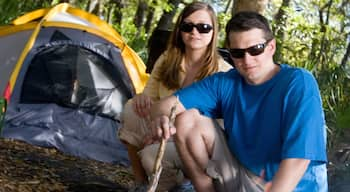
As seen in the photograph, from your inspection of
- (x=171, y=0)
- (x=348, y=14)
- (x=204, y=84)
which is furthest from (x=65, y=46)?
(x=348, y=14)

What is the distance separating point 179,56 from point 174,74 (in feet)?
0.32

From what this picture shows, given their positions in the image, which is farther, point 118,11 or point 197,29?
point 118,11

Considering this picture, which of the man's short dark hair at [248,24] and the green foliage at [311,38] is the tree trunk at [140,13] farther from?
the man's short dark hair at [248,24]

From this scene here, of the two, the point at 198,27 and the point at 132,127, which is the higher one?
the point at 198,27

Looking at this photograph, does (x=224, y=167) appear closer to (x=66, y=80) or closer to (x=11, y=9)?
(x=66, y=80)

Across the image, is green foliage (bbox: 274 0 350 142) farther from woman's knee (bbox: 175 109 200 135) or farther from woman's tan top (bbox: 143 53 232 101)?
woman's knee (bbox: 175 109 200 135)

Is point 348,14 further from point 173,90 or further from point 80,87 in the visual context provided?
point 173,90

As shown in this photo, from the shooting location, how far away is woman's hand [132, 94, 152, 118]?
3.00m

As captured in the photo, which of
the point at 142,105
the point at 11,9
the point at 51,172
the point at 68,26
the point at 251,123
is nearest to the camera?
the point at 251,123

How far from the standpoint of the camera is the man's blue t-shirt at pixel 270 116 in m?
2.26

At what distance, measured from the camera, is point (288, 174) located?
220 cm

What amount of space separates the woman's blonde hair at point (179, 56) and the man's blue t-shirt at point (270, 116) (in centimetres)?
47

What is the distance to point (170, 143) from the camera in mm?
3008

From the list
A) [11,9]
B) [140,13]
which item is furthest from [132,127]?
[140,13]
